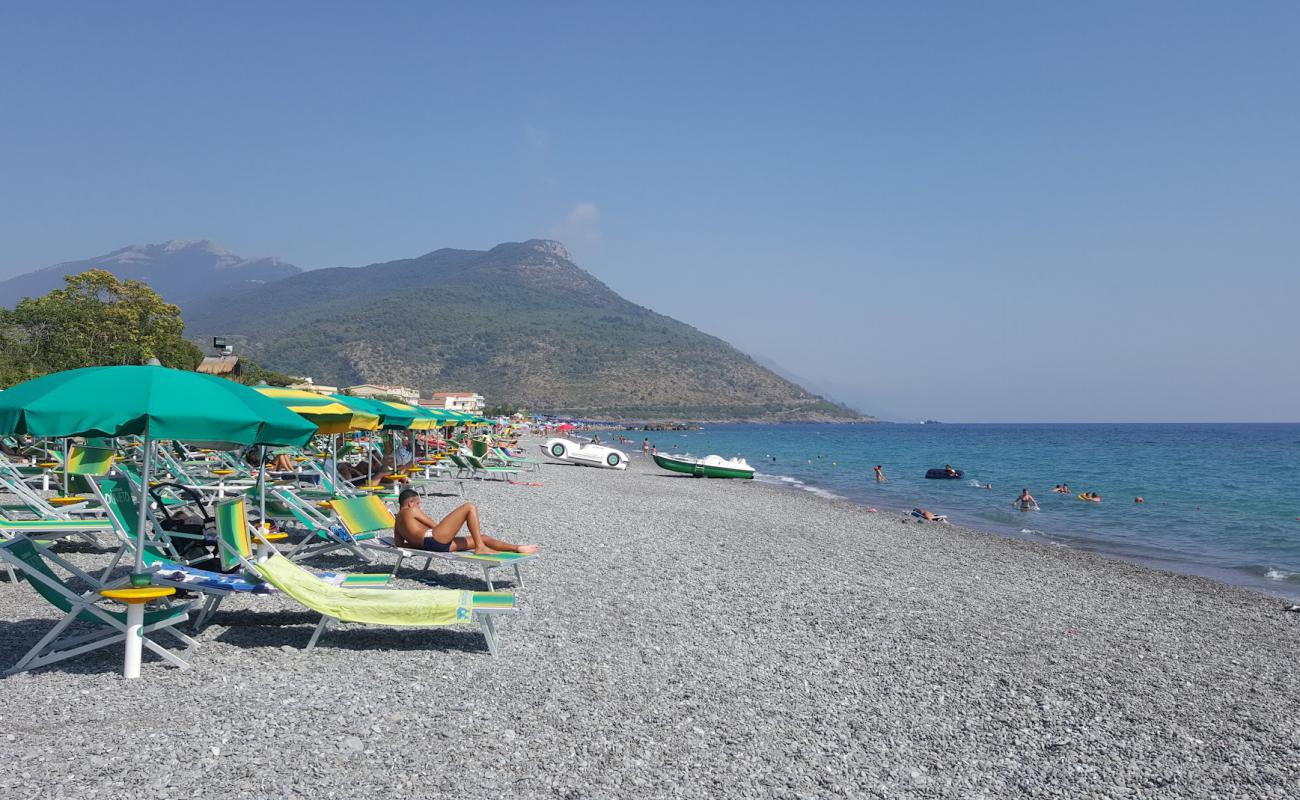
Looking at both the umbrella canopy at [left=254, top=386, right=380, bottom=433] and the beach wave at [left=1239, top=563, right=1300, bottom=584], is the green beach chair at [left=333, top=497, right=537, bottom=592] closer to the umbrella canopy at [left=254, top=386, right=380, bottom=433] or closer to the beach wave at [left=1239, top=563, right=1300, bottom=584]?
the umbrella canopy at [left=254, top=386, right=380, bottom=433]

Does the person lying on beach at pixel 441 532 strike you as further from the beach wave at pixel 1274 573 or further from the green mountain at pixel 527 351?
the green mountain at pixel 527 351

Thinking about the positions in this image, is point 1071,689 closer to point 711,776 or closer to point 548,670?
point 711,776

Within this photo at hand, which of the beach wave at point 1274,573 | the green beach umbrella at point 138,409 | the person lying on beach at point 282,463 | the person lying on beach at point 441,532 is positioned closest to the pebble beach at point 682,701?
the person lying on beach at point 441,532

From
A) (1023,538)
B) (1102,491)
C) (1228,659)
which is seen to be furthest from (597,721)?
(1102,491)

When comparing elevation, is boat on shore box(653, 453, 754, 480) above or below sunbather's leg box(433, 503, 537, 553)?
below

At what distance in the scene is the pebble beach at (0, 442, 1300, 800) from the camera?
3828 mm

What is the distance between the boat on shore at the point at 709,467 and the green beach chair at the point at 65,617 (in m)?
23.6

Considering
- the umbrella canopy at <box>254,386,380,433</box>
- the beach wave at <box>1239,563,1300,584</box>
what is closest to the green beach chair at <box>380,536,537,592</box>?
the umbrella canopy at <box>254,386,380,433</box>

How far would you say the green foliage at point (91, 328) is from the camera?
3659 centimetres

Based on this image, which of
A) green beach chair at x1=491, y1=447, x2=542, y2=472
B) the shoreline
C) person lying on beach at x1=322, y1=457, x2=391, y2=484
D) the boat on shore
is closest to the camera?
the shoreline

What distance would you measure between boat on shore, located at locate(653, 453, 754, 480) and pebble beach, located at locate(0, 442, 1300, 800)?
1918 centimetres

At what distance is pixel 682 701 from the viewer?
16.1 ft

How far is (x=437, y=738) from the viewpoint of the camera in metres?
4.15

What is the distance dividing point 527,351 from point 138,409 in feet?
424
